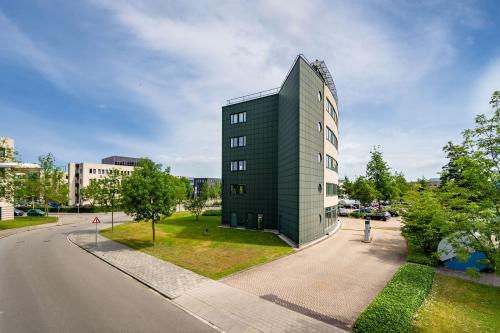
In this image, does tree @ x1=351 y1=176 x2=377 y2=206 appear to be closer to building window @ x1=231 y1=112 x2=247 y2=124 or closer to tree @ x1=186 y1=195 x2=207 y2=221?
building window @ x1=231 y1=112 x2=247 y2=124

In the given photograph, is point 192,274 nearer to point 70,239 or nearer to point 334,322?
point 334,322

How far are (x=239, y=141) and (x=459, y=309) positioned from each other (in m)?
29.1

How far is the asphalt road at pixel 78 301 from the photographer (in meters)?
10.2

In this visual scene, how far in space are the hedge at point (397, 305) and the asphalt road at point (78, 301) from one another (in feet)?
20.3

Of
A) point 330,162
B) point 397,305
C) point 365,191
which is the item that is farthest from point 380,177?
point 397,305

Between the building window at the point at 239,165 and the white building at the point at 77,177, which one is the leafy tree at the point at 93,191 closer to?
the building window at the point at 239,165

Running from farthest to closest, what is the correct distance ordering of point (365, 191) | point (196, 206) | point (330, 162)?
point (365, 191)
point (196, 206)
point (330, 162)

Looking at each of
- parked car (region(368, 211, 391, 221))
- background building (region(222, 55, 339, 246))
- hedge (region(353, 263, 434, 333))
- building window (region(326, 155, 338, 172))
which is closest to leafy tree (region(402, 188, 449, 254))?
hedge (region(353, 263, 434, 333))

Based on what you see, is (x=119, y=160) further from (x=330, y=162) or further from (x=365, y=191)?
(x=330, y=162)

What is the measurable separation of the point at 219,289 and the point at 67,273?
10.5m

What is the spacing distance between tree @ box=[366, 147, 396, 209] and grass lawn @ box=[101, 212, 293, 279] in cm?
3474

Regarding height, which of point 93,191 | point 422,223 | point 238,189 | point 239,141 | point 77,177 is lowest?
point 422,223

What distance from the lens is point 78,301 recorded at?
40.6 feet

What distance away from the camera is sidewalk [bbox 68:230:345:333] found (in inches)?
407
